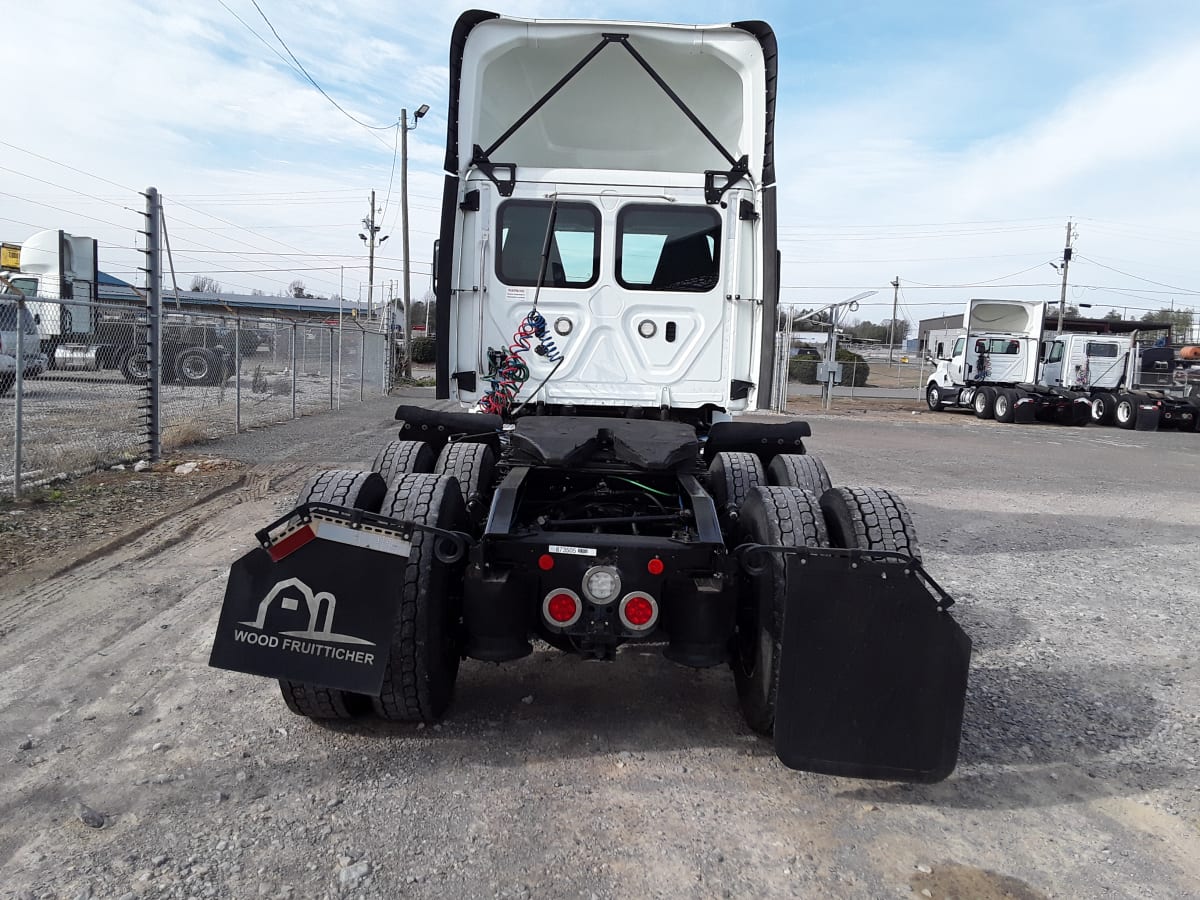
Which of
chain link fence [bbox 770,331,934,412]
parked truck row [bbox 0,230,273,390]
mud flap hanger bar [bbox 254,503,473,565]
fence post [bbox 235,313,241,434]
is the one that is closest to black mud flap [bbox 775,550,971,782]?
mud flap hanger bar [bbox 254,503,473,565]

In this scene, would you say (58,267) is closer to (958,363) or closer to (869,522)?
(869,522)

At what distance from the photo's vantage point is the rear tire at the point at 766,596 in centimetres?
335

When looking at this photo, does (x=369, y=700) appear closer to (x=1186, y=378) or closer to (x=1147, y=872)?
(x=1147, y=872)

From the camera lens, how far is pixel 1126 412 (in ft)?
81.6

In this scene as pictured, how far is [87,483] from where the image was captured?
27.6ft

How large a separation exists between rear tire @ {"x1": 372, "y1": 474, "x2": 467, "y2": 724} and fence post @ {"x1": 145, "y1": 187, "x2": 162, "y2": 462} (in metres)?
7.49

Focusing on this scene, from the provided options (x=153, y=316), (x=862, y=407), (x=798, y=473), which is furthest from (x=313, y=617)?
(x=862, y=407)

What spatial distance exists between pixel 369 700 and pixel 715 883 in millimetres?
1602

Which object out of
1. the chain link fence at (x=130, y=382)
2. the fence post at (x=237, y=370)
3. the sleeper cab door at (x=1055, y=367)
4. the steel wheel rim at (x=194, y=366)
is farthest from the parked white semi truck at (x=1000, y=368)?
the steel wheel rim at (x=194, y=366)

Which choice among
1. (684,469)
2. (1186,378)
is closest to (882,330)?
(1186,378)

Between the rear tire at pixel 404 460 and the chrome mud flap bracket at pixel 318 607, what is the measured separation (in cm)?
156

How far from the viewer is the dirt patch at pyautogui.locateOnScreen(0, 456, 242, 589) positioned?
6.03 m

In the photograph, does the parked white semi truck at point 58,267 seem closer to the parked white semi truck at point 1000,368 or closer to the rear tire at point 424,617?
the rear tire at point 424,617

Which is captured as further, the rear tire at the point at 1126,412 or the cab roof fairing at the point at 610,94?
the rear tire at the point at 1126,412
